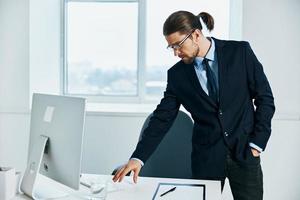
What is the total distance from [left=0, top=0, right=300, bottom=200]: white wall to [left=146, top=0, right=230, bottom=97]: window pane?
0.44 meters

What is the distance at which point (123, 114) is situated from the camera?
3.12 meters

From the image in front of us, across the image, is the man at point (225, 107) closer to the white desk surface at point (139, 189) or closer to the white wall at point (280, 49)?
the white desk surface at point (139, 189)

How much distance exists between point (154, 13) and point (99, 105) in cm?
92

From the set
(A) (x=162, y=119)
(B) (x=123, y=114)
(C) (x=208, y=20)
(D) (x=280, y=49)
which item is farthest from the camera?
(B) (x=123, y=114)

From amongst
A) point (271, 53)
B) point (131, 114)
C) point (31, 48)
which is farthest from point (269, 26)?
point (31, 48)

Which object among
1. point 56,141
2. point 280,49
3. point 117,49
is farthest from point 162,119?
point 117,49

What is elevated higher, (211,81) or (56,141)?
(211,81)

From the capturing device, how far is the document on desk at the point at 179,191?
1.72 metres

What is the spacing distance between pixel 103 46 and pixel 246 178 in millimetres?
1970

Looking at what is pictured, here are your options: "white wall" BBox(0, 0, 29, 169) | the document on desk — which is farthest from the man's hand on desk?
"white wall" BBox(0, 0, 29, 169)

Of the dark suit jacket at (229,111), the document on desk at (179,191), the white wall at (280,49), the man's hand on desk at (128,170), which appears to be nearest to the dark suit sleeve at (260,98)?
the dark suit jacket at (229,111)

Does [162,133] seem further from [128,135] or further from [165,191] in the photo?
[128,135]

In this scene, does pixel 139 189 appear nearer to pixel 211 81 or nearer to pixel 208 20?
pixel 211 81

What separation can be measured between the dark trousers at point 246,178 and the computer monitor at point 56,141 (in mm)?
801
